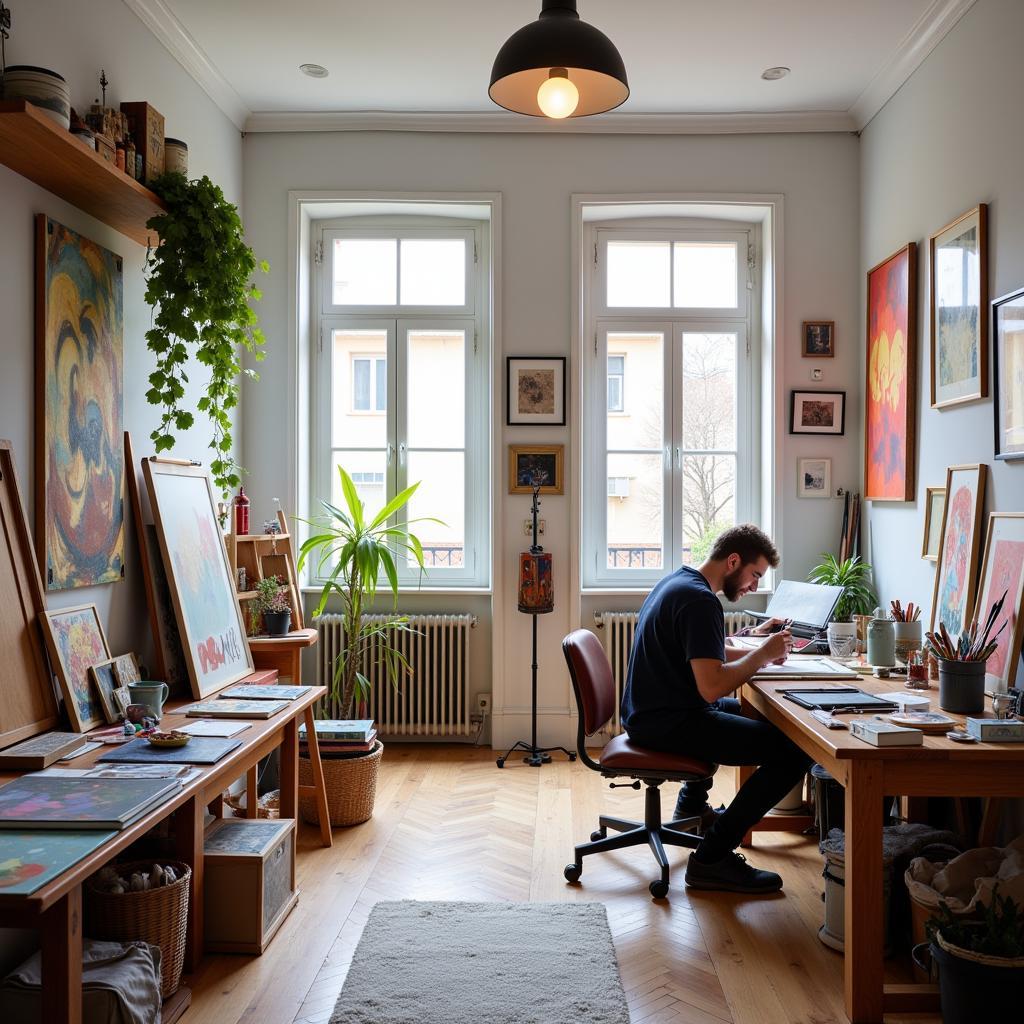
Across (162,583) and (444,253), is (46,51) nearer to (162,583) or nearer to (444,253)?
(162,583)

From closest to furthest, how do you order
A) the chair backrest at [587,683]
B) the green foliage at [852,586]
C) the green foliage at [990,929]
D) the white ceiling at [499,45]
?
1. the green foliage at [990,929]
2. the chair backrest at [587,683]
3. the white ceiling at [499,45]
4. the green foliage at [852,586]

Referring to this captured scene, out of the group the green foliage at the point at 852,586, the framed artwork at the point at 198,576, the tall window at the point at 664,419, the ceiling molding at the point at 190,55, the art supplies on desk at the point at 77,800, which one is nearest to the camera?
the art supplies on desk at the point at 77,800

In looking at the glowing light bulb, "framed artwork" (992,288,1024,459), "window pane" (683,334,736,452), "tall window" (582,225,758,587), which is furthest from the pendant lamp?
"window pane" (683,334,736,452)

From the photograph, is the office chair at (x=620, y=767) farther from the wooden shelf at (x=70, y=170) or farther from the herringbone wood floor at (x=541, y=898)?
the wooden shelf at (x=70, y=170)

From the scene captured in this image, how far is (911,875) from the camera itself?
276 cm

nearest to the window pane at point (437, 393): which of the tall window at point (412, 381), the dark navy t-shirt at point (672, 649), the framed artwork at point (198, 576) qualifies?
the tall window at point (412, 381)

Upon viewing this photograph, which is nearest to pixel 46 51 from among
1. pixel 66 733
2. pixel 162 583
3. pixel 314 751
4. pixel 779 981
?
pixel 162 583

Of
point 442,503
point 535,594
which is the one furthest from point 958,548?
point 442,503

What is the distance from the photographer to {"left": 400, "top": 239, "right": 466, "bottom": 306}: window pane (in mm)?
5504

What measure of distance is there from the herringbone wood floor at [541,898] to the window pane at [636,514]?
1268 millimetres

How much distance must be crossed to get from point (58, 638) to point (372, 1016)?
142cm

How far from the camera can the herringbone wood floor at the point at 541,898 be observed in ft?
8.63

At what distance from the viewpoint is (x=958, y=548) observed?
3783 mm

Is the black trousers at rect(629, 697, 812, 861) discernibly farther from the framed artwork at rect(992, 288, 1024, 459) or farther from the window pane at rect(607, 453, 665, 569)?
the window pane at rect(607, 453, 665, 569)
